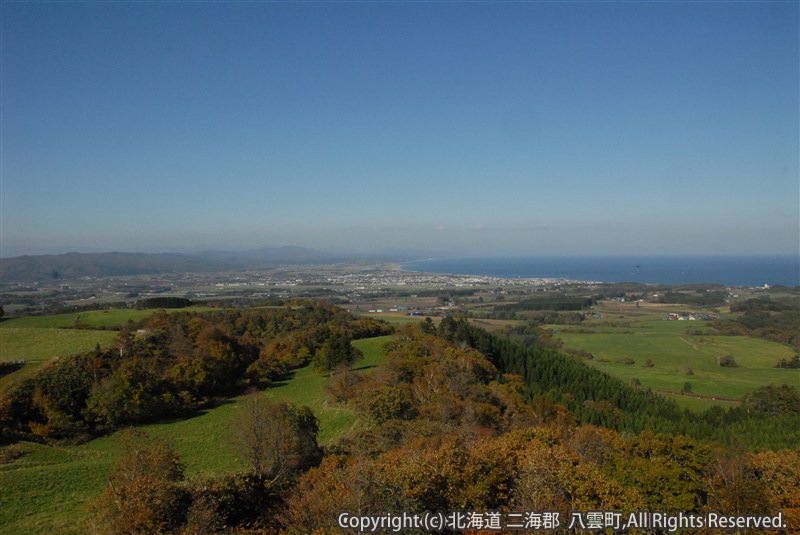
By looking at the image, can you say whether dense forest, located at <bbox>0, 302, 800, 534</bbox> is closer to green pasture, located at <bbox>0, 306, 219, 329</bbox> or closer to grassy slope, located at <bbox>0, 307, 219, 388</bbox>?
grassy slope, located at <bbox>0, 307, 219, 388</bbox>

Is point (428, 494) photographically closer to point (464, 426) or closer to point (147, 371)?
point (464, 426)

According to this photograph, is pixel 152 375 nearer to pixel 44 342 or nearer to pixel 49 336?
pixel 44 342

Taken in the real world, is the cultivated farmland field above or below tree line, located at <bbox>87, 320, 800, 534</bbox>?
below

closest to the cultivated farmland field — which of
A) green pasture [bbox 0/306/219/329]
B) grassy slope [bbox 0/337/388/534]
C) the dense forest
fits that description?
the dense forest

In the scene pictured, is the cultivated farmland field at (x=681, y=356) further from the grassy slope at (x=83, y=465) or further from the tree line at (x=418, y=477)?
the grassy slope at (x=83, y=465)

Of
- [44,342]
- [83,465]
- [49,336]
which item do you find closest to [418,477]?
[83,465]

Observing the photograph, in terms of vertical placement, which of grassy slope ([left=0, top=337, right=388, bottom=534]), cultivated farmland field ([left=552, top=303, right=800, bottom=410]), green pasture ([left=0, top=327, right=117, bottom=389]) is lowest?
cultivated farmland field ([left=552, top=303, right=800, bottom=410])
